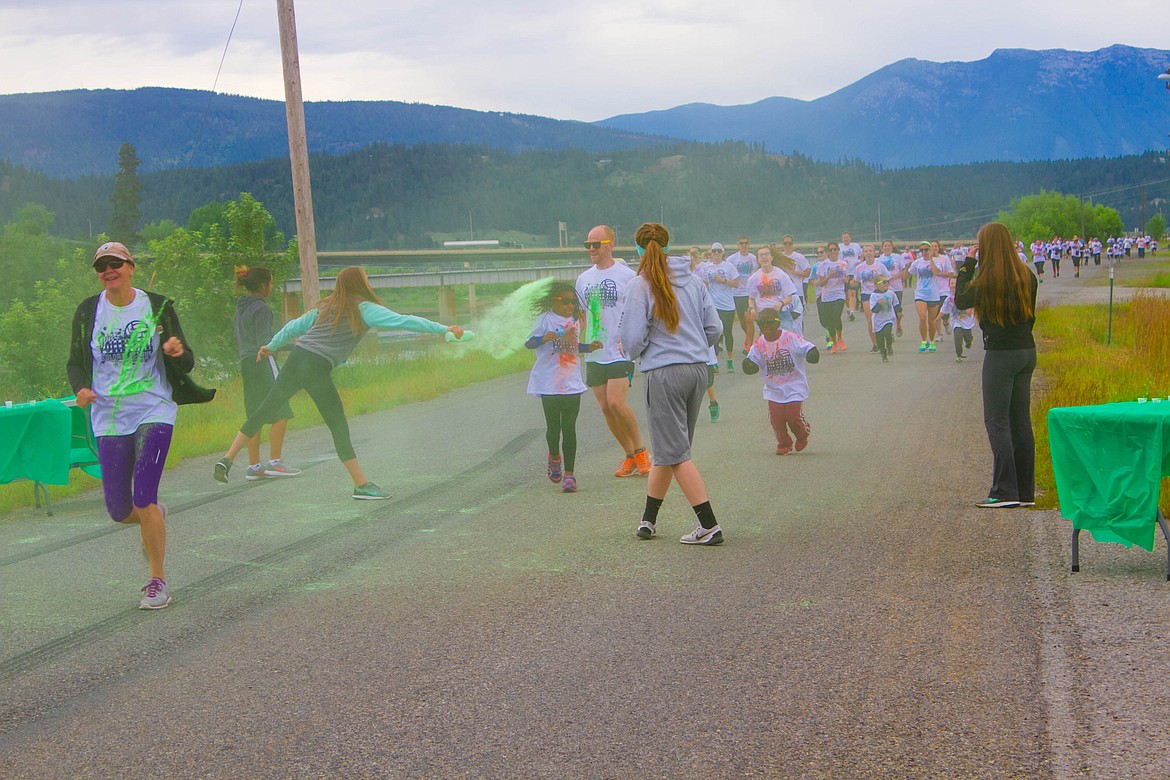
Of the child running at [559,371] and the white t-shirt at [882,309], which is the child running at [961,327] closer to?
the white t-shirt at [882,309]

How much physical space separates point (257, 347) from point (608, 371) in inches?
136

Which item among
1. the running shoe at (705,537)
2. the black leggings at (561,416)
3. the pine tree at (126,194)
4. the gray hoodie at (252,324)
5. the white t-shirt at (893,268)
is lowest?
the running shoe at (705,537)

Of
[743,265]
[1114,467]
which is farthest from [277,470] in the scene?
[743,265]

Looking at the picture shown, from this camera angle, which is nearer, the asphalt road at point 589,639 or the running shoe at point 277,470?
the asphalt road at point 589,639

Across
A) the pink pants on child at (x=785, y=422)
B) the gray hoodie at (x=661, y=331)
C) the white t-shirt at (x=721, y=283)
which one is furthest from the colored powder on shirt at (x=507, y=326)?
the white t-shirt at (x=721, y=283)

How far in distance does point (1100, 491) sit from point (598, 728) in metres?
3.40

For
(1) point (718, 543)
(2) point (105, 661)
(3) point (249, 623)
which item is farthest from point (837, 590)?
(2) point (105, 661)

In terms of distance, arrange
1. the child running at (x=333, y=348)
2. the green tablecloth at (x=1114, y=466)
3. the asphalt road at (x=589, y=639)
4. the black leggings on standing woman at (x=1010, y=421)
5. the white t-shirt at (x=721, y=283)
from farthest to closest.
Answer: the white t-shirt at (x=721, y=283) → the child running at (x=333, y=348) → the black leggings on standing woman at (x=1010, y=421) → the green tablecloth at (x=1114, y=466) → the asphalt road at (x=589, y=639)

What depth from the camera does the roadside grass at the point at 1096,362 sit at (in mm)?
11797

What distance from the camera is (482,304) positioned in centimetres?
8469

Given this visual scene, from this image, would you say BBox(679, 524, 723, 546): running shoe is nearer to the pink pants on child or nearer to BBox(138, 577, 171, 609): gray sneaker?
BBox(138, 577, 171, 609): gray sneaker

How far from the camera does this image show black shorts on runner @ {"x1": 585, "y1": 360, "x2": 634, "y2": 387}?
32.5 ft

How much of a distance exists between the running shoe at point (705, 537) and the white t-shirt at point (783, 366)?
383cm

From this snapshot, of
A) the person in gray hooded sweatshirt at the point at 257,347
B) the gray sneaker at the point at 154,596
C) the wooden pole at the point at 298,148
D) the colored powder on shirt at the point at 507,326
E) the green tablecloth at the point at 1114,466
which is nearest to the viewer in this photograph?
the green tablecloth at the point at 1114,466
